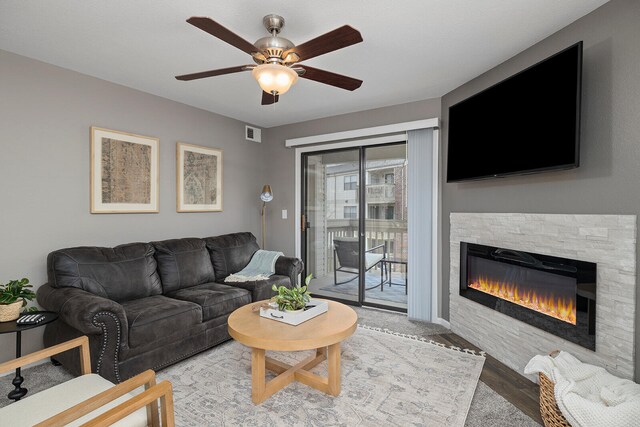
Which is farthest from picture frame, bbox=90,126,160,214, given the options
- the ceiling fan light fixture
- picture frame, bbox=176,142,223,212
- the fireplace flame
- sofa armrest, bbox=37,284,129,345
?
the fireplace flame

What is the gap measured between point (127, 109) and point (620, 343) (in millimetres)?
4369

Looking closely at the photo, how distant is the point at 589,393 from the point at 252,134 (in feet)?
14.5

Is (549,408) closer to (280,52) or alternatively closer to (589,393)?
(589,393)

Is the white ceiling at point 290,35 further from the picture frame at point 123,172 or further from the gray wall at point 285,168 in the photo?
the gray wall at point 285,168

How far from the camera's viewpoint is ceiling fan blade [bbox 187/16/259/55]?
5.09 feet

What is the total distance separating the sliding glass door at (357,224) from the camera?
162 inches

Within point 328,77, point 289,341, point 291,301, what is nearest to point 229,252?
point 291,301

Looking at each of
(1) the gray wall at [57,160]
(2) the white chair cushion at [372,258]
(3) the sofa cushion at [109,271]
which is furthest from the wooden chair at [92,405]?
(2) the white chair cushion at [372,258]

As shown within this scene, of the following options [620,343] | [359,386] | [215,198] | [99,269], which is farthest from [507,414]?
[215,198]

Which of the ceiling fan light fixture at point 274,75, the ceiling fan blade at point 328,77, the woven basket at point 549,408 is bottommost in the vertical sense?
the woven basket at point 549,408

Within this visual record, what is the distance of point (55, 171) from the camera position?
2.84 meters

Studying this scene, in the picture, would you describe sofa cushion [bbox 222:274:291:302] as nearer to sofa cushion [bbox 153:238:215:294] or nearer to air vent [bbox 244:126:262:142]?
sofa cushion [bbox 153:238:215:294]

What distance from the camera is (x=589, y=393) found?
5.95 ft

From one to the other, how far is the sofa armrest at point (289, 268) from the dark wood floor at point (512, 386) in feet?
6.93
